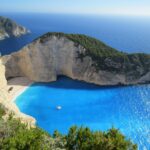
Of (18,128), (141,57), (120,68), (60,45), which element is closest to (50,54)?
(60,45)

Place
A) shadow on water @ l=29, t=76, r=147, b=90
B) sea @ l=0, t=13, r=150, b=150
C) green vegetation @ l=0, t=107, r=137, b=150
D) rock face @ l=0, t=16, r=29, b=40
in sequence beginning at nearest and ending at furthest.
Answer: green vegetation @ l=0, t=107, r=137, b=150
sea @ l=0, t=13, r=150, b=150
shadow on water @ l=29, t=76, r=147, b=90
rock face @ l=0, t=16, r=29, b=40

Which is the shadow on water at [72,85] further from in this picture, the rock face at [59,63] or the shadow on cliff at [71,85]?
the rock face at [59,63]

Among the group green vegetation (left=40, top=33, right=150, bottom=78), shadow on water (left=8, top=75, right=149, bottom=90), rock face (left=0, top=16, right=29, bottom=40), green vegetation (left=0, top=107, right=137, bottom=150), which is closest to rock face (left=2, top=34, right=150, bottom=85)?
green vegetation (left=40, top=33, right=150, bottom=78)

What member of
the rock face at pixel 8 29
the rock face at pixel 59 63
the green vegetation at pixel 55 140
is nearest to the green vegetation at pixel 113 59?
the rock face at pixel 59 63

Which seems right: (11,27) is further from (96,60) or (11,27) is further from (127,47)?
(96,60)

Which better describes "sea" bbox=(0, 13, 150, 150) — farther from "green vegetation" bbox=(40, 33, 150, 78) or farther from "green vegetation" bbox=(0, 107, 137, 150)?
"green vegetation" bbox=(0, 107, 137, 150)

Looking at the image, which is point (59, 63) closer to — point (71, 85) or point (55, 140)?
point (71, 85)
